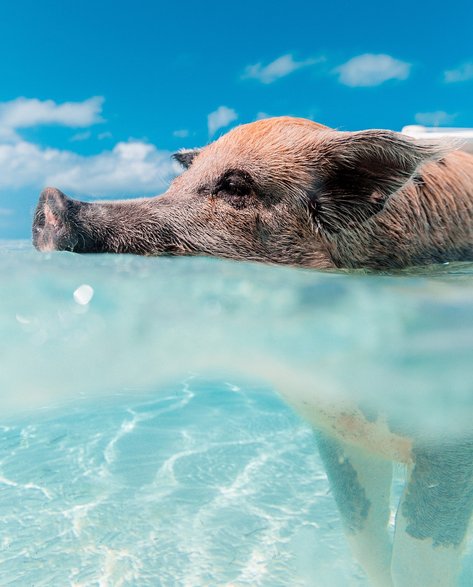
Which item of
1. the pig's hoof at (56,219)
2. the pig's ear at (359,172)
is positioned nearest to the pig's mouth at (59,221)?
the pig's hoof at (56,219)

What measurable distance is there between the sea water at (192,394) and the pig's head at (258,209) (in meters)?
0.15

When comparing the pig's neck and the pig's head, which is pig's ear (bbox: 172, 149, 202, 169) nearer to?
the pig's head

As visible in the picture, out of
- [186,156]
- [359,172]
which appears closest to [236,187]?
[359,172]

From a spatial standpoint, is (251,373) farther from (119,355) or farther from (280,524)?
(280,524)

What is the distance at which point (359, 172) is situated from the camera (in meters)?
3.96

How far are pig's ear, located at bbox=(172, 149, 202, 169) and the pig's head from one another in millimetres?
711

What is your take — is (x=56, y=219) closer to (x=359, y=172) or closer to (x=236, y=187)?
(x=236, y=187)

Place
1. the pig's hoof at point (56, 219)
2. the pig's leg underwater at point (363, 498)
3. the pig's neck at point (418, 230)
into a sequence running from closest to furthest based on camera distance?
the pig's hoof at point (56, 219)
the pig's neck at point (418, 230)
the pig's leg underwater at point (363, 498)

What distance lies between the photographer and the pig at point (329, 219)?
3793 millimetres

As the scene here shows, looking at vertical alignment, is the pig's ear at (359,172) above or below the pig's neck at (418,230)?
above

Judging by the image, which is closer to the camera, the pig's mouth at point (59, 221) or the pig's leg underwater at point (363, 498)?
the pig's mouth at point (59, 221)

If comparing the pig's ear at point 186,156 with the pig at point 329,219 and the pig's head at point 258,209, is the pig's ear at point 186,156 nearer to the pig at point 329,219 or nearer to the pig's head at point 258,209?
the pig at point 329,219

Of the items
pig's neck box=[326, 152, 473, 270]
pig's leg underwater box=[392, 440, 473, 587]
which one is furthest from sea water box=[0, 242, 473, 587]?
pig's leg underwater box=[392, 440, 473, 587]

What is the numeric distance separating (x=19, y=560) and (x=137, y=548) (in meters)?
1.13
